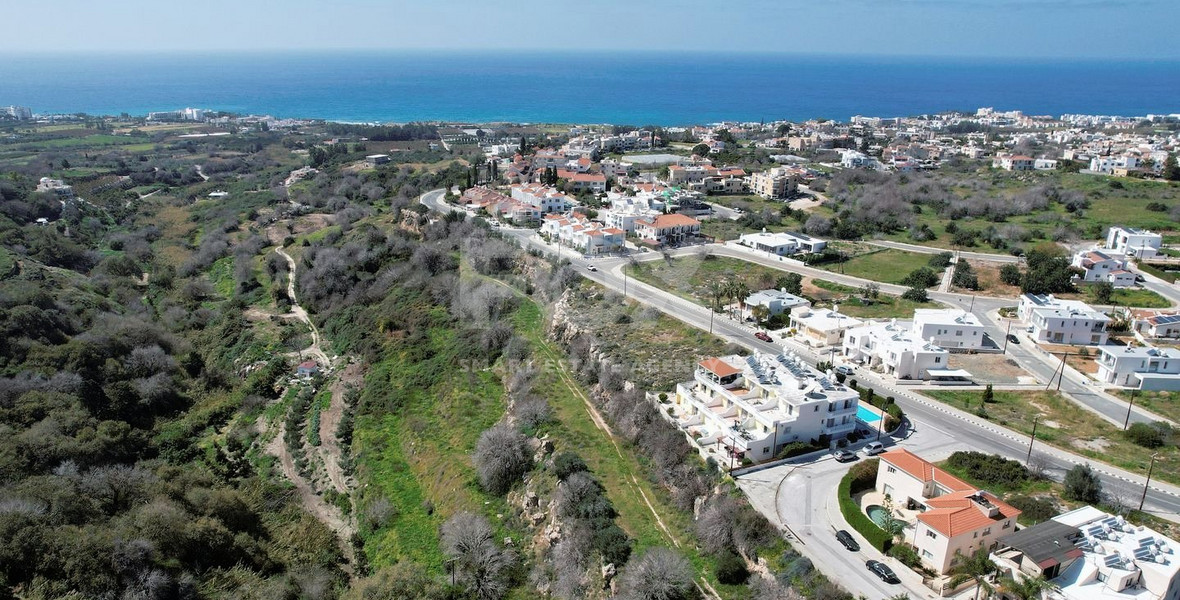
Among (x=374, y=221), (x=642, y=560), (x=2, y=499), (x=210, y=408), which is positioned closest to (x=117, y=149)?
(x=374, y=221)

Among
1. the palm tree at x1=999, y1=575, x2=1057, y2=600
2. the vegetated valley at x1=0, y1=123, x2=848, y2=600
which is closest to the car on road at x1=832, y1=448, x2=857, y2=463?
the vegetated valley at x1=0, y1=123, x2=848, y2=600

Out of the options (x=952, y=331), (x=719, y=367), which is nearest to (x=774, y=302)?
(x=952, y=331)

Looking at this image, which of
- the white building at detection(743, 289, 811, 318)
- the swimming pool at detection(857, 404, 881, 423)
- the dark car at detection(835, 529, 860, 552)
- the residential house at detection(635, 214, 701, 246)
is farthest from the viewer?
the residential house at detection(635, 214, 701, 246)

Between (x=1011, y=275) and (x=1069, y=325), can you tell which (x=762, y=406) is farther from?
(x=1011, y=275)

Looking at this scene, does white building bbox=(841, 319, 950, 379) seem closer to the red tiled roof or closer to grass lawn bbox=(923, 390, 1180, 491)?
grass lawn bbox=(923, 390, 1180, 491)

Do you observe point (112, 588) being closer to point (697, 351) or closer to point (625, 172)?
point (697, 351)

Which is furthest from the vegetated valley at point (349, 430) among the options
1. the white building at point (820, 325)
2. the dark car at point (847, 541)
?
the white building at point (820, 325)

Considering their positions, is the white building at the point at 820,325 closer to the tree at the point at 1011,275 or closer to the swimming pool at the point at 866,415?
the swimming pool at the point at 866,415

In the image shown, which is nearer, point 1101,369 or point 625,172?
point 1101,369
